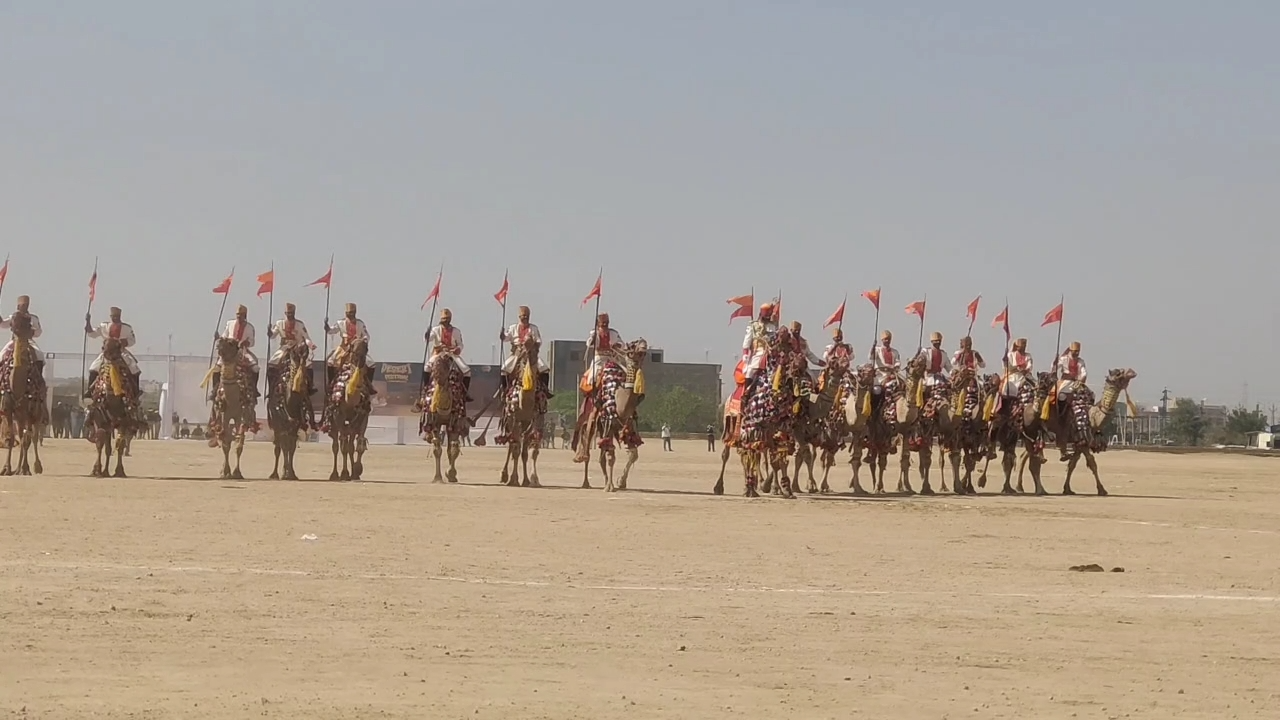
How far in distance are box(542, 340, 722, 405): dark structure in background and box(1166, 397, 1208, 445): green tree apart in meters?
39.0

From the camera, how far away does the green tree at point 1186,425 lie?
511 feet

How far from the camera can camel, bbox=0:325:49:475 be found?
3155 centimetres

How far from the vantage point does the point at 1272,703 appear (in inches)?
415

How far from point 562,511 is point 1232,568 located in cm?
941

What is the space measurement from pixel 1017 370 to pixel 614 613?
22084 mm

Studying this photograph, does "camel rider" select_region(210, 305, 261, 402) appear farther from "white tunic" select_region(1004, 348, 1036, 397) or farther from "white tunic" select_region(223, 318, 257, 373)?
"white tunic" select_region(1004, 348, 1036, 397)

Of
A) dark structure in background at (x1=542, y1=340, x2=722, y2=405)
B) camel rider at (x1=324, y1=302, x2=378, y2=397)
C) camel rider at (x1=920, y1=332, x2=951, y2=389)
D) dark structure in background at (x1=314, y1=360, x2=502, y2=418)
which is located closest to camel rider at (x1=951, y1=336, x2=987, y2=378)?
camel rider at (x1=920, y1=332, x2=951, y2=389)

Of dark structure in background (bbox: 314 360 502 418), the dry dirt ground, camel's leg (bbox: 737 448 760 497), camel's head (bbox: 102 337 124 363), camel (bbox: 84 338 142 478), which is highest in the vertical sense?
dark structure in background (bbox: 314 360 502 418)

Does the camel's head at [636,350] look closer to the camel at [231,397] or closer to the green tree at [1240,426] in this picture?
the camel at [231,397]

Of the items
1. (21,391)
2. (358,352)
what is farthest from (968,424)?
(21,391)

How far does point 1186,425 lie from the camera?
158 metres

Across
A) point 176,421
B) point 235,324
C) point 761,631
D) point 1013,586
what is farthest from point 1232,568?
point 176,421

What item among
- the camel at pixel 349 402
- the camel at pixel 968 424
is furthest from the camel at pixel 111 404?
Answer: the camel at pixel 968 424

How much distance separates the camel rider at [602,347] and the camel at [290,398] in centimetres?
518
